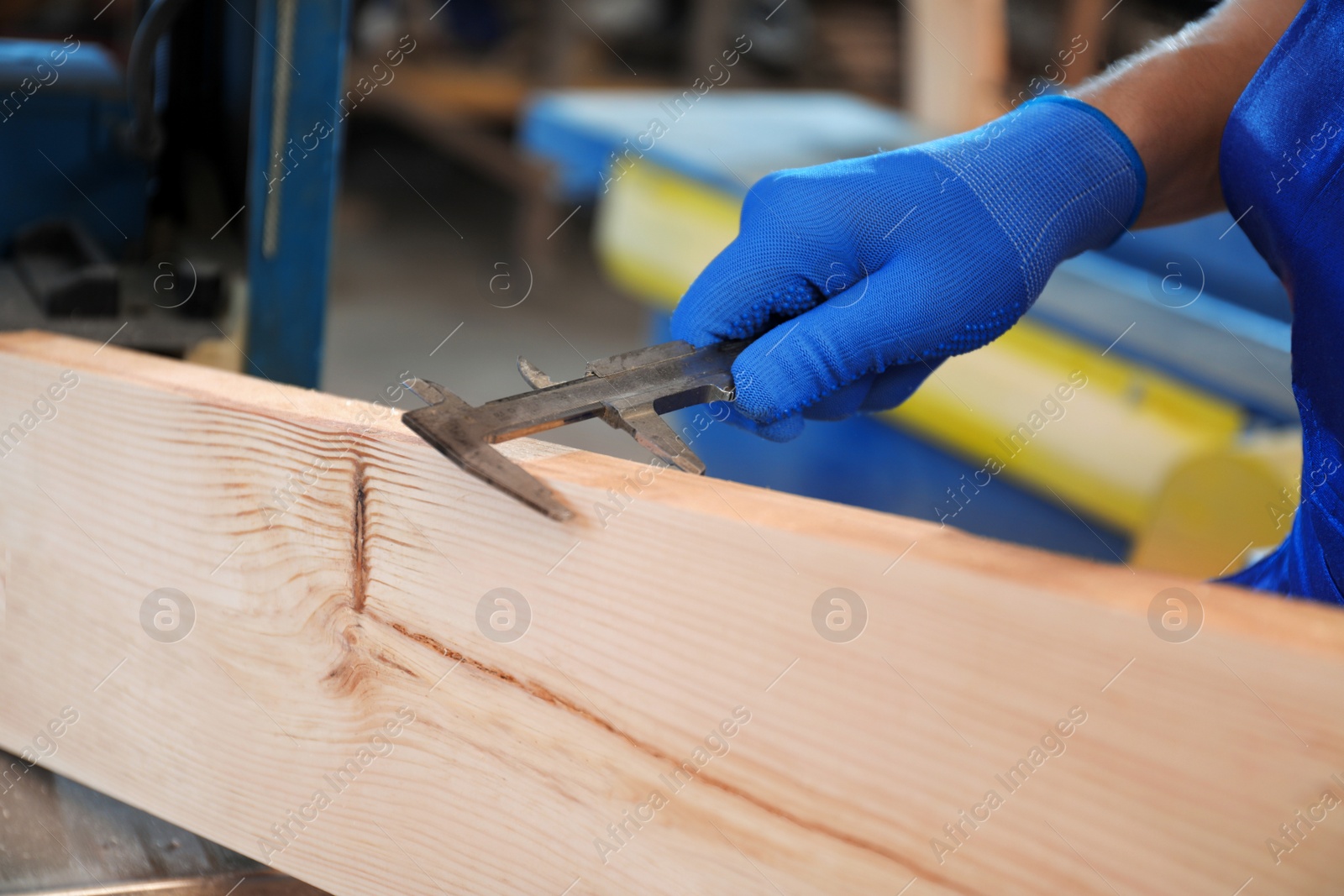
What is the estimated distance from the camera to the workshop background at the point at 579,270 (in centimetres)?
106

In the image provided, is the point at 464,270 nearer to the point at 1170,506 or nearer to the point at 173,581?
the point at 1170,506

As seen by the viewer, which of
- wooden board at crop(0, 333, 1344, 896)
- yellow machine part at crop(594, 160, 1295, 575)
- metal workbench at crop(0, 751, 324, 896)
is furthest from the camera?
yellow machine part at crop(594, 160, 1295, 575)

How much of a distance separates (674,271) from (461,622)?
1790 mm

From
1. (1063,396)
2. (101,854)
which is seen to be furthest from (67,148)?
(1063,396)

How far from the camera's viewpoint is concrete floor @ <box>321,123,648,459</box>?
12.8 feet

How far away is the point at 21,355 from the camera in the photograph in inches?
32.1

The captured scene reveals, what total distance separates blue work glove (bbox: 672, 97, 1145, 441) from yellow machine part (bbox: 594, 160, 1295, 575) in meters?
0.65

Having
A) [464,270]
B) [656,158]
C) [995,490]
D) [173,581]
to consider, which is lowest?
[464,270]

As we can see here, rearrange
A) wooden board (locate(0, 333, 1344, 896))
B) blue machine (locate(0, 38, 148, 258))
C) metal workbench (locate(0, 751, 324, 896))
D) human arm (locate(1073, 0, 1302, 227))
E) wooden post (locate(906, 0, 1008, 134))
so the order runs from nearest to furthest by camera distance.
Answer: wooden board (locate(0, 333, 1344, 896)), metal workbench (locate(0, 751, 324, 896)), human arm (locate(1073, 0, 1302, 227)), blue machine (locate(0, 38, 148, 258)), wooden post (locate(906, 0, 1008, 134))

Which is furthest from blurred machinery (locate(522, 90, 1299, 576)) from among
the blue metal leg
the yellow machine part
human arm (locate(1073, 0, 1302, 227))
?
the blue metal leg

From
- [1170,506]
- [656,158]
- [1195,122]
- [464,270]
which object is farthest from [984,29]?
[464,270]

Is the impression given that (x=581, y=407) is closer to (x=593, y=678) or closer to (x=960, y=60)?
(x=593, y=678)

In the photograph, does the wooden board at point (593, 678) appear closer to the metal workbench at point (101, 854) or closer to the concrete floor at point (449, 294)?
the metal workbench at point (101, 854)

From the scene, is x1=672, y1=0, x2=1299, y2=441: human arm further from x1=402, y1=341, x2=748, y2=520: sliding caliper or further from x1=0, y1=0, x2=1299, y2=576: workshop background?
x1=0, y1=0, x2=1299, y2=576: workshop background
